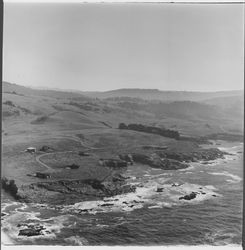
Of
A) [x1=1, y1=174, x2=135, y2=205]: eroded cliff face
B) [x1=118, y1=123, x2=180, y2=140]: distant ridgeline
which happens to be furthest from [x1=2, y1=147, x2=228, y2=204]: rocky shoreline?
[x1=118, y1=123, x2=180, y2=140]: distant ridgeline

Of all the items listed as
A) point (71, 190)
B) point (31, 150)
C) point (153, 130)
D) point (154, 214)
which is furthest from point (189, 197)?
point (31, 150)

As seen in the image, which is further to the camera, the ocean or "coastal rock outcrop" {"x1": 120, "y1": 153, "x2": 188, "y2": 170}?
"coastal rock outcrop" {"x1": 120, "y1": 153, "x2": 188, "y2": 170}

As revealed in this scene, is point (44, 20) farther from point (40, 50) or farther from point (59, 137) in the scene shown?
point (59, 137)

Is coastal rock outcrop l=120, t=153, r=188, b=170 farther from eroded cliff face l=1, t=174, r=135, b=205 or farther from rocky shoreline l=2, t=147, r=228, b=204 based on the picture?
eroded cliff face l=1, t=174, r=135, b=205

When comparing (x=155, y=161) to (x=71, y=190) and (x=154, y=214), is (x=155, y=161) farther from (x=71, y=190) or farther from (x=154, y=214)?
(x=71, y=190)

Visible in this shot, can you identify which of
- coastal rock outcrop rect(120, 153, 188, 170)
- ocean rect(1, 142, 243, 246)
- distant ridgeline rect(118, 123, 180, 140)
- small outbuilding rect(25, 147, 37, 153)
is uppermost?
distant ridgeline rect(118, 123, 180, 140)

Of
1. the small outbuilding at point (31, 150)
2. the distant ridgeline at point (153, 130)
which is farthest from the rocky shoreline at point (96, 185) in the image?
the small outbuilding at point (31, 150)

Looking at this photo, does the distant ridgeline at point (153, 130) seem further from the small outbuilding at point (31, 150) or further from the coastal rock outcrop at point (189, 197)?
the small outbuilding at point (31, 150)

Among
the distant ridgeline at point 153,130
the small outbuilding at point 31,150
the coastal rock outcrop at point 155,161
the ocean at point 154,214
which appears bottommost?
the ocean at point 154,214

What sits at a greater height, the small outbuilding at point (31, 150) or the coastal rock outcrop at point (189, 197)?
the small outbuilding at point (31, 150)
